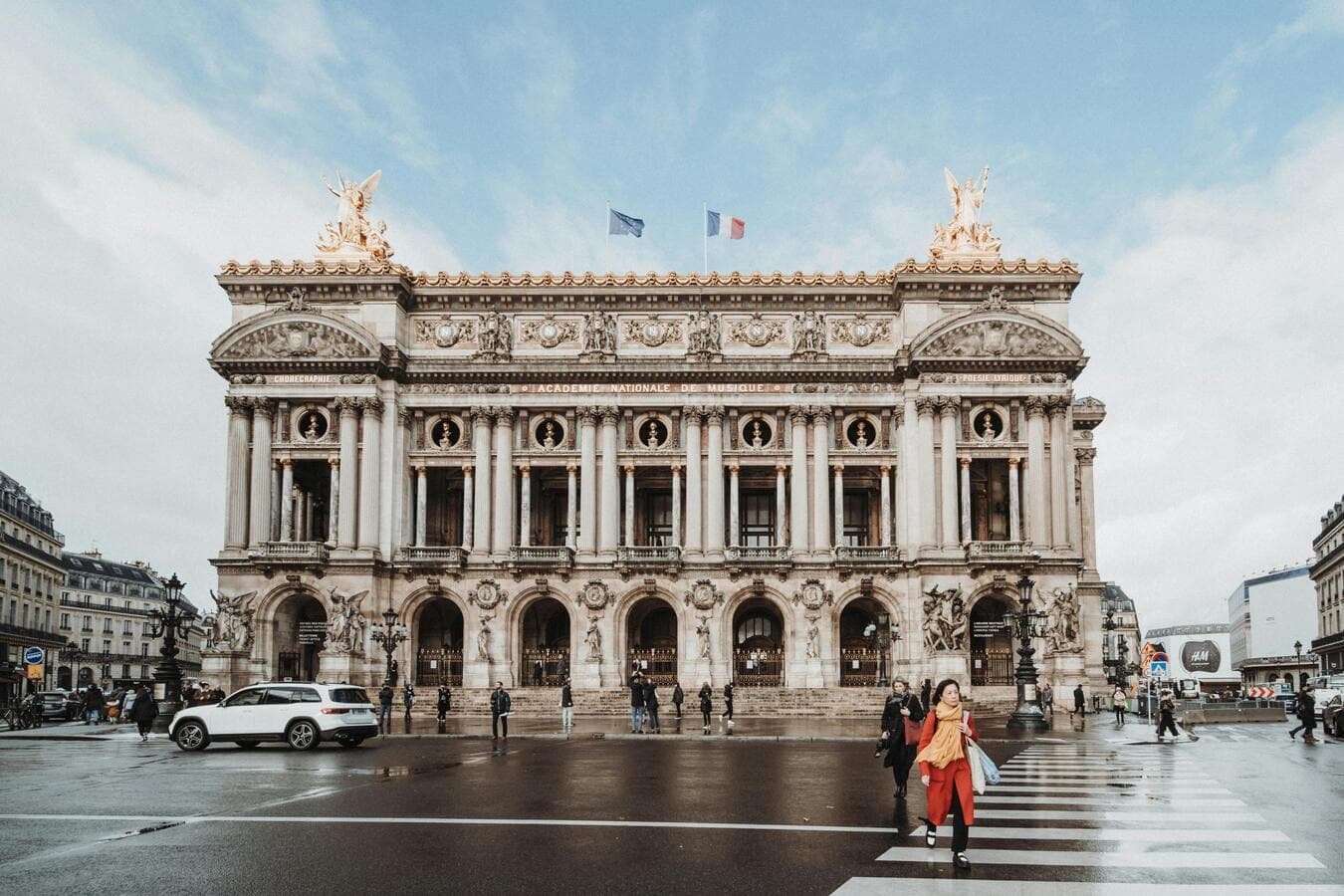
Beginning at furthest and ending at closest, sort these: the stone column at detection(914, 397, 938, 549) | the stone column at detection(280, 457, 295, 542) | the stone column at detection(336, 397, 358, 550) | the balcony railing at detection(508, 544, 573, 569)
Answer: the stone column at detection(280, 457, 295, 542) < the stone column at detection(336, 397, 358, 550) < the balcony railing at detection(508, 544, 573, 569) < the stone column at detection(914, 397, 938, 549)

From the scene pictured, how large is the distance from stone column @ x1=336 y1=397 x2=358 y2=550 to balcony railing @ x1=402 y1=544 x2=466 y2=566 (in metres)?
2.80

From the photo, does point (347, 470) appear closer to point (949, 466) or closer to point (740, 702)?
point (740, 702)

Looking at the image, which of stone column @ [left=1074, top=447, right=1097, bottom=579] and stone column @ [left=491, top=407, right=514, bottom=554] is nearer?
stone column @ [left=491, top=407, right=514, bottom=554]

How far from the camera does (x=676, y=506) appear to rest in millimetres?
66188

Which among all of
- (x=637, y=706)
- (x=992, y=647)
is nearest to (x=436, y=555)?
(x=637, y=706)

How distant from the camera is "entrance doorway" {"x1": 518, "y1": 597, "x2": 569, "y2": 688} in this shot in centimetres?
6588

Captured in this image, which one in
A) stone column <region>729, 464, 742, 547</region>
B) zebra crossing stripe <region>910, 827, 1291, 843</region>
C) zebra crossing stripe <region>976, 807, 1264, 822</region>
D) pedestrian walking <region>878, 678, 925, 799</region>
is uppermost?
stone column <region>729, 464, 742, 547</region>

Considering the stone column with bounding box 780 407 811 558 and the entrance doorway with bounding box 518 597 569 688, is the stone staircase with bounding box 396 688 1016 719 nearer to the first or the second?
the entrance doorway with bounding box 518 597 569 688

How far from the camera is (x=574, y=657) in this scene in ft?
209

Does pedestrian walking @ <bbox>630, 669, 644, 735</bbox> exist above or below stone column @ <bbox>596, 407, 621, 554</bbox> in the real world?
below

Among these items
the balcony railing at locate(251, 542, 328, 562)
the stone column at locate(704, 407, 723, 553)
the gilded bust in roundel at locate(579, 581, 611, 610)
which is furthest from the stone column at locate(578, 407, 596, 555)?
the balcony railing at locate(251, 542, 328, 562)

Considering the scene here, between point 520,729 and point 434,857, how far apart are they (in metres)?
32.9

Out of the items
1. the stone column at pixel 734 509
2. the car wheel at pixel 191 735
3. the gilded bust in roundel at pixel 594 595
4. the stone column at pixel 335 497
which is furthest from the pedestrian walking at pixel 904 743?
the stone column at pixel 335 497

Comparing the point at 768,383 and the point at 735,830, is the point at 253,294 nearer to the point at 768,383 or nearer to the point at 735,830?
the point at 768,383
